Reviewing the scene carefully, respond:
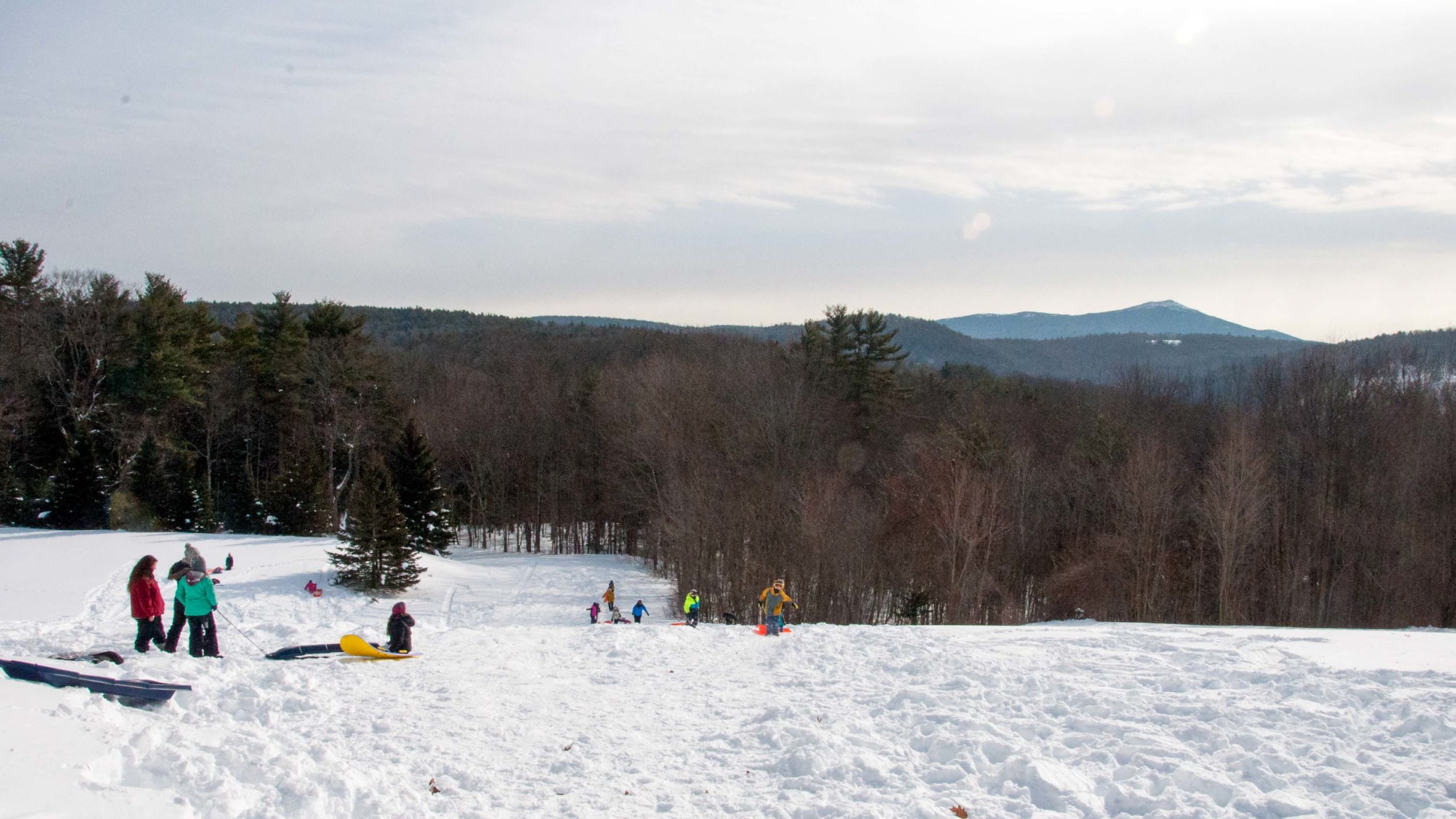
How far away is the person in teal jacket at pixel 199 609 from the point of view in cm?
1186

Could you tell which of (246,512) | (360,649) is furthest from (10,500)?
(360,649)

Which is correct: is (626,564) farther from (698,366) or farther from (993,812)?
(993,812)

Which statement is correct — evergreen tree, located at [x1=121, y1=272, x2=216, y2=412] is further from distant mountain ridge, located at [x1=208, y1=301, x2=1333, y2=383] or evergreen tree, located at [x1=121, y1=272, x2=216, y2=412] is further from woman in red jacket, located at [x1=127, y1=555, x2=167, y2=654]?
woman in red jacket, located at [x1=127, y1=555, x2=167, y2=654]

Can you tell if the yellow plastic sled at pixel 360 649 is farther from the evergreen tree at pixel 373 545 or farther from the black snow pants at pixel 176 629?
the evergreen tree at pixel 373 545

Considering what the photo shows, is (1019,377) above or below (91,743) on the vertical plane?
above

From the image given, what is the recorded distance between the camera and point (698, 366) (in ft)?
164

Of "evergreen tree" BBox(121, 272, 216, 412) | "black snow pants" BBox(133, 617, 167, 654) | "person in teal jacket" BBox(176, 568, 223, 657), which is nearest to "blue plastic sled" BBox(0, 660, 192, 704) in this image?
"black snow pants" BBox(133, 617, 167, 654)

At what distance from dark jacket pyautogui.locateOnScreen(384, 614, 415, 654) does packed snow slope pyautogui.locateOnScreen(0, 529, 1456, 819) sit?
33cm

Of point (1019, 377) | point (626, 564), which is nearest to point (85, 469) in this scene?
point (626, 564)

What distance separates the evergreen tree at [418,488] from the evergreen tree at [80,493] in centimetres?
1165

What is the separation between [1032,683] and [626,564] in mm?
35494

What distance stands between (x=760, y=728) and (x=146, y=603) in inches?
324

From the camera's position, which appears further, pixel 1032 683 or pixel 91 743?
pixel 1032 683

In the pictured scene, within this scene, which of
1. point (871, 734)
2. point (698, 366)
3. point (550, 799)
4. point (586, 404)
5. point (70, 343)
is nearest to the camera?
point (550, 799)
